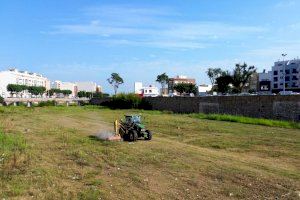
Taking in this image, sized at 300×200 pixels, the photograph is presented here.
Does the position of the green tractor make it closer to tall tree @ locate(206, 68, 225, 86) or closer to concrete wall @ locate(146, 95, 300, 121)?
concrete wall @ locate(146, 95, 300, 121)

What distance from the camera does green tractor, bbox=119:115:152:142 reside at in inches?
797

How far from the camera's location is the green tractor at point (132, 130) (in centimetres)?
2025

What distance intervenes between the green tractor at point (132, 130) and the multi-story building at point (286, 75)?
115m

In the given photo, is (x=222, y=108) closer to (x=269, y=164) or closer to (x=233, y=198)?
(x=269, y=164)

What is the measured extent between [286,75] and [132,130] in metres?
126

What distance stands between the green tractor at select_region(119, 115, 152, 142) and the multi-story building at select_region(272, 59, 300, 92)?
115 metres

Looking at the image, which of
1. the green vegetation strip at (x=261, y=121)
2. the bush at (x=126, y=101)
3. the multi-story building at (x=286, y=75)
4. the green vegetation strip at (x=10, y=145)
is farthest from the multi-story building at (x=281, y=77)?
the green vegetation strip at (x=10, y=145)

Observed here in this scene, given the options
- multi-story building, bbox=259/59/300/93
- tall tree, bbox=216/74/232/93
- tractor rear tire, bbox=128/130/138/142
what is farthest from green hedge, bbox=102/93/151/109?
multi-story building, bbox=259/59/300/93

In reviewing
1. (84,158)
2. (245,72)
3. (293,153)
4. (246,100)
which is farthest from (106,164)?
(245,72)

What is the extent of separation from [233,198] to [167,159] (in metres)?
5.12

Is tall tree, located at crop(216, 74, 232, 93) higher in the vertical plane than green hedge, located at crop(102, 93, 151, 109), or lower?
higher

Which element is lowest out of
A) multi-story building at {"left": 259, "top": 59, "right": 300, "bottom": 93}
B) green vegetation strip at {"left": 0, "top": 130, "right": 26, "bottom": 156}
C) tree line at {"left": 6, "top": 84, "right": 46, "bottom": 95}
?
green vegetation strip at {"left": 0, "top": 130, "right": 26, "bottom": 156}

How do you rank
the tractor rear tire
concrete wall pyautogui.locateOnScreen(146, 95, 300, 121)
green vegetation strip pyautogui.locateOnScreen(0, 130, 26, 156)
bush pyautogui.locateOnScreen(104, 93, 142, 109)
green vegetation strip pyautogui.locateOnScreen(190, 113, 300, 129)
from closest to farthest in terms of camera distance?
green vegetation strip pyautogui.locateOnScreen(0, 130, 26, 156) < the tractor rear tire < green vegetation strip pyautogui.locateOnScreen(190, 113, 300, 129) < concrete wall pyautogui.locateOnScreen(146, 95, 300, 121) < bush pyautogui.locateOnScreen(104, 93, 142, 109)

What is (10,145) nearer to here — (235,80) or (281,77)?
(235,80)
